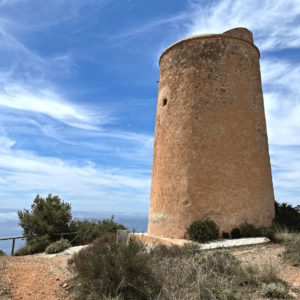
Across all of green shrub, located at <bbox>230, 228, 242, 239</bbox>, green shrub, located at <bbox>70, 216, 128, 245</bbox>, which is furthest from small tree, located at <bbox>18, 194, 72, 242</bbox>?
green shrub, located at <bbox>230, 228, 242, 239</bbox>

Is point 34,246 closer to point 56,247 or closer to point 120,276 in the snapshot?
point 56,247

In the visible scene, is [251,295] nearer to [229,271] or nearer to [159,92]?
[229,271]

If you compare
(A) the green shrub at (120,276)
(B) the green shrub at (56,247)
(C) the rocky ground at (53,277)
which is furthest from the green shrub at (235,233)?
(B) the green shrub at (56,247)

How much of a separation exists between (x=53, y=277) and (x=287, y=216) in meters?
9.32

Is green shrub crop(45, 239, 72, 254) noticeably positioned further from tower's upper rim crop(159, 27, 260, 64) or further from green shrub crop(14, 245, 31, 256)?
tower's upper rim crop(159, 27, 260, 64)

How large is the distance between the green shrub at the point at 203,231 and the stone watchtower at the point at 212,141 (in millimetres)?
397

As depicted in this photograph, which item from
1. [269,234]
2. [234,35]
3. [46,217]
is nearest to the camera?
[269,234]

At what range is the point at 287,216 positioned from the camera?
11.1 metres

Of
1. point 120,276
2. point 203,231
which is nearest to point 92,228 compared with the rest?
point 203,231

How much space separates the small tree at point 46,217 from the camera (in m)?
12.6

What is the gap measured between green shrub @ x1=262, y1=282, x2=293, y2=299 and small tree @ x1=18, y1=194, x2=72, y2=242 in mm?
10311

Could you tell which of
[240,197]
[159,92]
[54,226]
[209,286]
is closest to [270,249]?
[240,197]

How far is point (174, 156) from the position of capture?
10.7m

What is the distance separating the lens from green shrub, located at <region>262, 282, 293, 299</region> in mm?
4539
